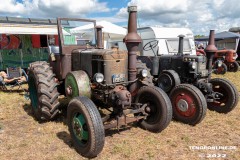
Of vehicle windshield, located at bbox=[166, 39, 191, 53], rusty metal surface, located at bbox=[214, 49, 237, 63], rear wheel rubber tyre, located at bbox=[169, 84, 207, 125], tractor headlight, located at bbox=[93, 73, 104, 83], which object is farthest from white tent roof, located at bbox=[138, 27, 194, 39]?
tractor headlight, located at bbox=[93, 73, 104, 83]

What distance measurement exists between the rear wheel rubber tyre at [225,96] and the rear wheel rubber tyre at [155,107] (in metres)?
2.19

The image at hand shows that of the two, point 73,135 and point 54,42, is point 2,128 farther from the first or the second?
point 54,42

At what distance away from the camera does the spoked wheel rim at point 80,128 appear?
3482mm

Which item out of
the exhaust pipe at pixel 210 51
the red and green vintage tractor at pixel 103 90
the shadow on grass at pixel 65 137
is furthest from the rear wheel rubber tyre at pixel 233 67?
the shadow on grass at pixel 65 137

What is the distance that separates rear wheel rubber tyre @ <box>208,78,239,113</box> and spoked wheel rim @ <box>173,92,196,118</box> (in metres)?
1.30

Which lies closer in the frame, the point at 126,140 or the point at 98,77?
the point at 98,77

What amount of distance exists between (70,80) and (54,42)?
9.72 m

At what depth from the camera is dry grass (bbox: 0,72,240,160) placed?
3.58 metres

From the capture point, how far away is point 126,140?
13.2 feet

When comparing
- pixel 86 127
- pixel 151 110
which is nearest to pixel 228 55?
pixel 151 110

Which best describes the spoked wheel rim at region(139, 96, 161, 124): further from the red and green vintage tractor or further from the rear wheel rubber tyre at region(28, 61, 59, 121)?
the rear wheel rubber tyre at region(28, 61, 59, 121)

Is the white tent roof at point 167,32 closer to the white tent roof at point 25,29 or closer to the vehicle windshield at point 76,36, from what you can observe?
the white tent roof at point 25,29

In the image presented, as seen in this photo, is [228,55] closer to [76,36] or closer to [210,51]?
[210,51]

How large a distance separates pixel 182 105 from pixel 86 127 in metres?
2.36
